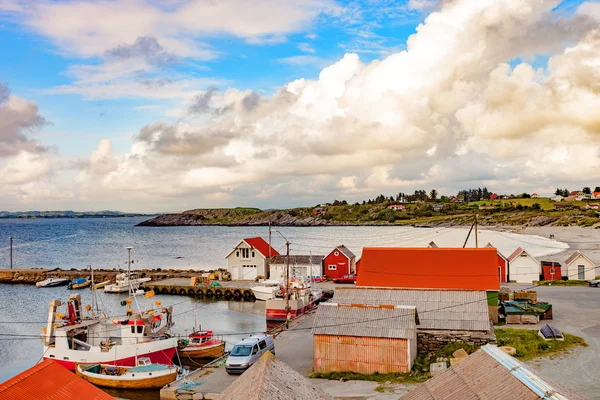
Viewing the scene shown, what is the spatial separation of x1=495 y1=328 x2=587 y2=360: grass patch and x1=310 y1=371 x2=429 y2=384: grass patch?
19.3ft

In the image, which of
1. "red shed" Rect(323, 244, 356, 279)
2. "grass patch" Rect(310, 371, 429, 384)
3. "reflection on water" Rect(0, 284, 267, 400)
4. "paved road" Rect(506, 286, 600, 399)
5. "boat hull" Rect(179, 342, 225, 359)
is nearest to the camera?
"paved road" Rect(506, 286, 600, 399)

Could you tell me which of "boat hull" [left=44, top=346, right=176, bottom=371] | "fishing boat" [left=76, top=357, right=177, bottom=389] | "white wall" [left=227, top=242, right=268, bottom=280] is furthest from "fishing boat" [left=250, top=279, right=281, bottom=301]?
"fishing boat" [left=76, top=357, right=177, bottom=389]

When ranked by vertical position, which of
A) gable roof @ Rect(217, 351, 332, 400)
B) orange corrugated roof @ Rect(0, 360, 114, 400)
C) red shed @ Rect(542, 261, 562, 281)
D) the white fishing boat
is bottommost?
the white fishing boat

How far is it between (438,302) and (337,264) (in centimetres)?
3068

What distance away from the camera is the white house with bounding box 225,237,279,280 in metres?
61.4

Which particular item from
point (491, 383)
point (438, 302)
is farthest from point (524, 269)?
Answer: point (491, 383)

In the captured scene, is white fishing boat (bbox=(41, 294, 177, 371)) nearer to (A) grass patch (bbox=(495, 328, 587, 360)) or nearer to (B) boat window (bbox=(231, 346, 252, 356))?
(B) boat window (bbox=(231, 346, 252, 356))

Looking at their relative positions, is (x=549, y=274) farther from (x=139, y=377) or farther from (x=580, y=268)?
(x=139, y=377)

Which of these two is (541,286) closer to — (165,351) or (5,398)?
(165,351)

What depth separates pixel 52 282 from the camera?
71.1m

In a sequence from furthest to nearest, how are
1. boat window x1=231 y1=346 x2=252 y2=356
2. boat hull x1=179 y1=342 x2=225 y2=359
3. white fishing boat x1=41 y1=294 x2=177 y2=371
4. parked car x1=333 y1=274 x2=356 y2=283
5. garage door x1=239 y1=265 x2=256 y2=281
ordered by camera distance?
garage door x1=239 y1=265 x2=256 y2=281 < parked car x1=333 y1=274 x2=356 y2=283 < boat hull x1=179 y1=342 x2=225 y2=359 < white fishing boat x1=41 y1=294 x2=177 y2=371 < boat window x1=231 y1=346 x2=252 y2=356

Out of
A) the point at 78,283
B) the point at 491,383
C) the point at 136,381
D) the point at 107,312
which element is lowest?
the point at 107,312

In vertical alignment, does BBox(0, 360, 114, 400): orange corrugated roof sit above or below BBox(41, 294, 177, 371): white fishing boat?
above

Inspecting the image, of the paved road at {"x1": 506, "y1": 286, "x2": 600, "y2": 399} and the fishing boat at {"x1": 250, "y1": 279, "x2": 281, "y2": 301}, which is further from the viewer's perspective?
the fishing boat at {"x1": 250, "y1": 279, "x2": 281, "y2": 301}
